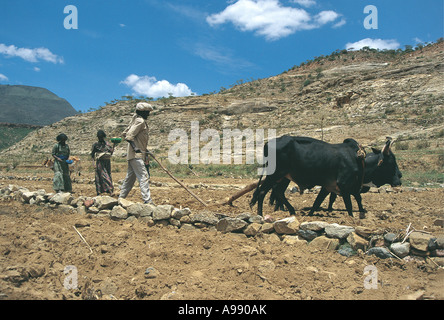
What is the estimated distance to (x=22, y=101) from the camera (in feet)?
304

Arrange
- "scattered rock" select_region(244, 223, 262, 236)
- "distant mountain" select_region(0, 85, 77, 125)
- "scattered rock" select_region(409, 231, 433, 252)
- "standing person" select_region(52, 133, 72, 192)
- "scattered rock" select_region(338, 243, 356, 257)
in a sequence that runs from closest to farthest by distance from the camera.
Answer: "scattered rock" select_region(409, 231, 433, 252) → "scattered rock" select_region(338, 243, 356, 257) → "scattered rock" select_region(244, 223, 262, 236) → "standing person" select_region(52, 133, 72, 192) → "distant mountain" select_region(0, 85, 77, 125)

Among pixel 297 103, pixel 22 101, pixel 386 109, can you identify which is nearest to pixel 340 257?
pixel 386 109

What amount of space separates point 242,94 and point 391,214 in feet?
116

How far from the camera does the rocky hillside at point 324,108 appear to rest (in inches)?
872

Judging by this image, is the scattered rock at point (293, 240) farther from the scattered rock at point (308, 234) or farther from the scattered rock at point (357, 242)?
the scattered rock at point (357, 242)

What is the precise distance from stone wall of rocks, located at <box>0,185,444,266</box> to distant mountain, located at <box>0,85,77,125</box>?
87586mm

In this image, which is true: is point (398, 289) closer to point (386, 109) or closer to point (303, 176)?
point (303, 176)

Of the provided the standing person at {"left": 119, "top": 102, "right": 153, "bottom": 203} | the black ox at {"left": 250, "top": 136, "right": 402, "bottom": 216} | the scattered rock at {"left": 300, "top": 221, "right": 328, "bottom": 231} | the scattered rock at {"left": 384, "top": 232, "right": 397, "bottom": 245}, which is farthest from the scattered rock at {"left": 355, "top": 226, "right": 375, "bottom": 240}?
the standing person at {"left": 119, "top": 102, "right": 153, "bottom": 203}

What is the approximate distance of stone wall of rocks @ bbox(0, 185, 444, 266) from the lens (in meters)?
4.08

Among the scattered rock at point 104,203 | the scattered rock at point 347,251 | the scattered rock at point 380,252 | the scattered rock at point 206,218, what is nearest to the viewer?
the scattered rock at point 380,252

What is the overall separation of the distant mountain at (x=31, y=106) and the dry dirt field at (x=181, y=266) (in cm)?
8855

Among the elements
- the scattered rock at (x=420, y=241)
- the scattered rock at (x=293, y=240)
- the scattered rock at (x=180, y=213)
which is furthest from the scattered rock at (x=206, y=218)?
the scattered rock at (x=420, y=241)

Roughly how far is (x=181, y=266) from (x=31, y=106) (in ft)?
339

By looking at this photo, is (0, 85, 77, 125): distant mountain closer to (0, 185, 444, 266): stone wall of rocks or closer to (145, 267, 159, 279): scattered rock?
(0, 185, 444, 266): stone wall of rocks
